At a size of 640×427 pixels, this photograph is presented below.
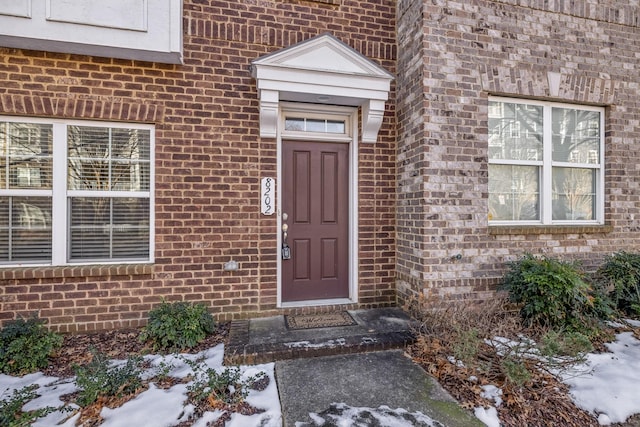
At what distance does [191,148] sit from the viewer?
405 centimetres

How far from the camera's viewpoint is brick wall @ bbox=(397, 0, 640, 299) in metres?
4.00

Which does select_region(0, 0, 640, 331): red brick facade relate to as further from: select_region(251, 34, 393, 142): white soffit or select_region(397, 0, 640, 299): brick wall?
select_region(251, 34, 393, 142): white soffit

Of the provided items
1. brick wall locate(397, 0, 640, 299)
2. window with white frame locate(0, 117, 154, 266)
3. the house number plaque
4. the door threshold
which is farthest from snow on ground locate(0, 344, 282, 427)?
brick wall locate(397, 0, 640, 299)

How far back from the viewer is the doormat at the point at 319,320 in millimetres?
3900

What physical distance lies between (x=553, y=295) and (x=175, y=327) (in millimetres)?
4023

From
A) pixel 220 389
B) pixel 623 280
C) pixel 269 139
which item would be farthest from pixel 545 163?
pixel 220 389

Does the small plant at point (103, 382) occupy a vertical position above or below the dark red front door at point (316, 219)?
below

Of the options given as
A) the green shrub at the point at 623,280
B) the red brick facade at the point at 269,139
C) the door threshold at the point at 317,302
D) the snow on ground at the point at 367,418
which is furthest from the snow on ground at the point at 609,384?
the door threshold at the point at 317,302

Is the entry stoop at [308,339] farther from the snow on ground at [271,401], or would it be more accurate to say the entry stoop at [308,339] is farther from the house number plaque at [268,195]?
the house number plaque at [268,195]

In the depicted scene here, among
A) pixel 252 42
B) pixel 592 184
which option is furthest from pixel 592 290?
pixel 252 42

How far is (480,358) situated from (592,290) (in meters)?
1.86

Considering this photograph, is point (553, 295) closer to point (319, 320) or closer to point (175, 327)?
point (319, 320)

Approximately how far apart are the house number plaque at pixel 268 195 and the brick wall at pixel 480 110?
170 cm

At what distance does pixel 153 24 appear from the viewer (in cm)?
367
